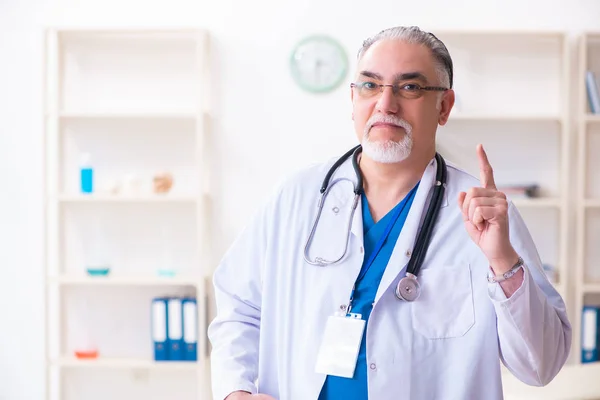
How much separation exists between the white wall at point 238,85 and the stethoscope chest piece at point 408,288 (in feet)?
7.75

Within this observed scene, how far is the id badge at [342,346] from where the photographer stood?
5.08 ft

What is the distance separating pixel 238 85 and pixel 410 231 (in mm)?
2423

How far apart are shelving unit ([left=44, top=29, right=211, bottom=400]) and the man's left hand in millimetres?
2525

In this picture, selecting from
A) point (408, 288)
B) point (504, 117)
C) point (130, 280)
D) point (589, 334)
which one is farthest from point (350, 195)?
point (589, 334)

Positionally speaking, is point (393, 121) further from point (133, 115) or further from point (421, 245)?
point (133, 115)

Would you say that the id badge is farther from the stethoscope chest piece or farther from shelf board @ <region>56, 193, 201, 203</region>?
shelf board @ <region>56, 193, 201, 203</region>

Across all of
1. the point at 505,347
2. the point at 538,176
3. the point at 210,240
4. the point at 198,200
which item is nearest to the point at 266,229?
the point at 505,347

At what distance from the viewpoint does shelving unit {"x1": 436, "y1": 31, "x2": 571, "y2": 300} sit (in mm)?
3842

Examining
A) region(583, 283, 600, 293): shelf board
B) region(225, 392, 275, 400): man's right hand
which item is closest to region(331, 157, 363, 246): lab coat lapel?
region(225, 392, 275, 400): man's right hand

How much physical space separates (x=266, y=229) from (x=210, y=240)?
2.20m

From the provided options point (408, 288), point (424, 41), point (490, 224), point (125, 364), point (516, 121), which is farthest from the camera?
→ point (516, 121)

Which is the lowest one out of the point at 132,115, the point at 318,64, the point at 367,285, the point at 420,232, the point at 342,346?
the point at 342,346

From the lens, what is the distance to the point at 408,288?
60.9 inches

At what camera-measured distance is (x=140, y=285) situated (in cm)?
393
